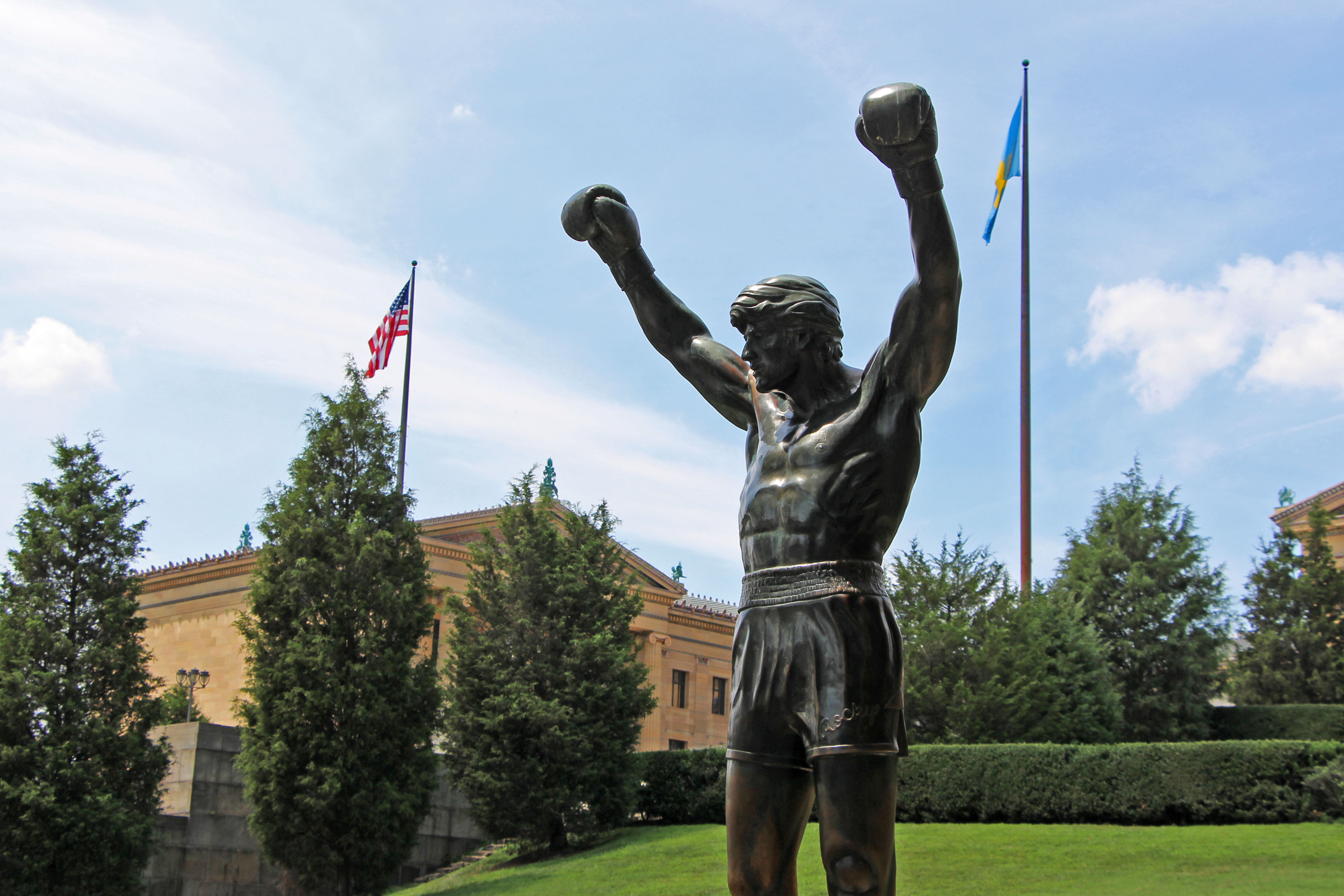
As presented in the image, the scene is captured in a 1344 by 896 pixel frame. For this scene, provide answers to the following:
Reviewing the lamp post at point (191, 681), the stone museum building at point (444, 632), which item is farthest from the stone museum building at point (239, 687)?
the lamp post at point (191, 681)

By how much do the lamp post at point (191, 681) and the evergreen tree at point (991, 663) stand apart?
15.2 meters

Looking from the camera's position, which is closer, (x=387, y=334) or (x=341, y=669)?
(x=341, y=669)

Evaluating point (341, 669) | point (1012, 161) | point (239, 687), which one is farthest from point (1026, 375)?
point (239, 687)

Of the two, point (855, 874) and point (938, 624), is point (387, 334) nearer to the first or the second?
point (938, 624)

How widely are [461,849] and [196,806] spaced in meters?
6.40

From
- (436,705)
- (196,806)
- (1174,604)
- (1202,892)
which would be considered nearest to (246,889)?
(196,806)

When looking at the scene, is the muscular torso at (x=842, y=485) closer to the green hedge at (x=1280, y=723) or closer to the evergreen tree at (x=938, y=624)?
the evergreen tree at (x=938, y=624)

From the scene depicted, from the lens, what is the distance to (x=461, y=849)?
26484mm

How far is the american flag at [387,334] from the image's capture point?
33375 millimetres

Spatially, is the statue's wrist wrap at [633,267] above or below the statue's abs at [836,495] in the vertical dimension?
above

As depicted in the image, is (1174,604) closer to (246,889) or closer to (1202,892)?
(1202,892)

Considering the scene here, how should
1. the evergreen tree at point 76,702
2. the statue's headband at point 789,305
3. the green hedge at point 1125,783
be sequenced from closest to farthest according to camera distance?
the statue's headband at point 789,305
the evergreen tree at point 76,702
the green hedge at point 1125,783

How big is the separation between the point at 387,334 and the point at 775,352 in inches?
1209

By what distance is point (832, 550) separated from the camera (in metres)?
3.55
